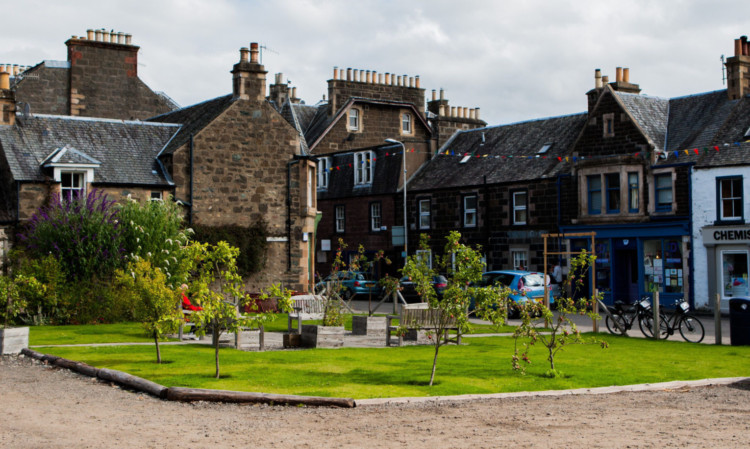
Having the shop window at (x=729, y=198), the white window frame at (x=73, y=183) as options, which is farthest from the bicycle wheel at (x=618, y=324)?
the white window frame at (x=73, y=183)

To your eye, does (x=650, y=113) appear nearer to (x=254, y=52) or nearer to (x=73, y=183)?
(x=254, y=52)

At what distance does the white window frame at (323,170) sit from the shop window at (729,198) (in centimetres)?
2503

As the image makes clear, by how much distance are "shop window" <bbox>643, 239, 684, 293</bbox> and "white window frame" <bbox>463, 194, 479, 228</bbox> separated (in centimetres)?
925

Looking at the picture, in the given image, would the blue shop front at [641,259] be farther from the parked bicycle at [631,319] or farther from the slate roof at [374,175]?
the slate roof at [374,175]

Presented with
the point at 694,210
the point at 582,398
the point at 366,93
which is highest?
the point at 366,93

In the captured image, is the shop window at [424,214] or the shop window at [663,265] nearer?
the shop window at [663,265]

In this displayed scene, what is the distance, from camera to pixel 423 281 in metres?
14.9

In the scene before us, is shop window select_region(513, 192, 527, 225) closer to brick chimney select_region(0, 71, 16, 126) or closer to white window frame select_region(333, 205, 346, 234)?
white window frame select_region(333, 205, 346, 234)

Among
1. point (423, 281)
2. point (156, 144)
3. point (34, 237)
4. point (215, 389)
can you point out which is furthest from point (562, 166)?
point (215, 389)

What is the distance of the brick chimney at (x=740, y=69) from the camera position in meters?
36.1

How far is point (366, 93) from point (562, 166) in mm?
18795

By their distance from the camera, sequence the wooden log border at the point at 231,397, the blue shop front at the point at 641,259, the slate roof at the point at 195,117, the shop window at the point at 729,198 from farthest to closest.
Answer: the blue shop front at the point at 641,259
the slate roof at the point at 195,117
the shop window at the point at 729,198
the wooden log border at the point at 231,397

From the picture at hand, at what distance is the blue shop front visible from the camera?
35.3 metres

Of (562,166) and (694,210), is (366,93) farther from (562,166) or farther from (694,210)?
(694,210)
